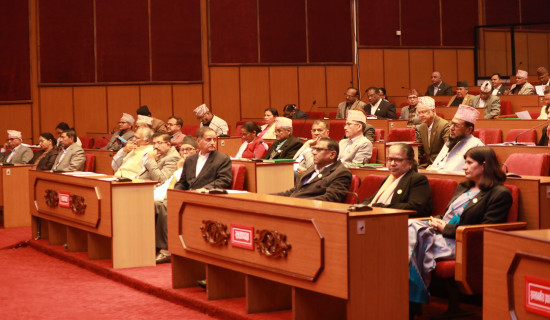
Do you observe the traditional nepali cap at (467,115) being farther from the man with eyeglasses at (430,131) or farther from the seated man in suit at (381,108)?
the seated man in suit at (381,108)

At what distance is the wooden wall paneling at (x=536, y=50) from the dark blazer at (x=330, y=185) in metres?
11.6

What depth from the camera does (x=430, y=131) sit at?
668cm

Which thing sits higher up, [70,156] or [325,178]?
[70,156]

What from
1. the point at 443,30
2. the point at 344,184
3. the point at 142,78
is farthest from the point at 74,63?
the point at 344,184

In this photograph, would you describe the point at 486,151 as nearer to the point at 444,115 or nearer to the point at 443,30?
the point at 444,115

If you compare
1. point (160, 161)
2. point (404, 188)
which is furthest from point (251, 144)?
point (404, 188)

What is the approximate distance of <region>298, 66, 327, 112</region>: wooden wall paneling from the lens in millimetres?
13930

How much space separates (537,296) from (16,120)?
10888mm

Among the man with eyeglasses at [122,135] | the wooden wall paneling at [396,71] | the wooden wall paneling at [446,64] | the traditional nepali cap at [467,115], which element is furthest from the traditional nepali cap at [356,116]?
the wooden wall paneling at [446,64]

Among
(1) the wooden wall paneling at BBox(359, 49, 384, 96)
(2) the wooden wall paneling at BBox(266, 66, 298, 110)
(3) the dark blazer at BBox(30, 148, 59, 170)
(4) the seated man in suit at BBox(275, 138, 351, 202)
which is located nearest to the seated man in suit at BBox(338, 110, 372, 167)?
(4) the seated man in suit at BBox(275, 138, 351, 202)

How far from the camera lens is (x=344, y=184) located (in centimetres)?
468

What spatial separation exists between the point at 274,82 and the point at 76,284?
866cm

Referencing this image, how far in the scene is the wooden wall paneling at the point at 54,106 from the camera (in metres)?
12.4

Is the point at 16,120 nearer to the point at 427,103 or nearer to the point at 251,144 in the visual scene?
the point at 251,144
